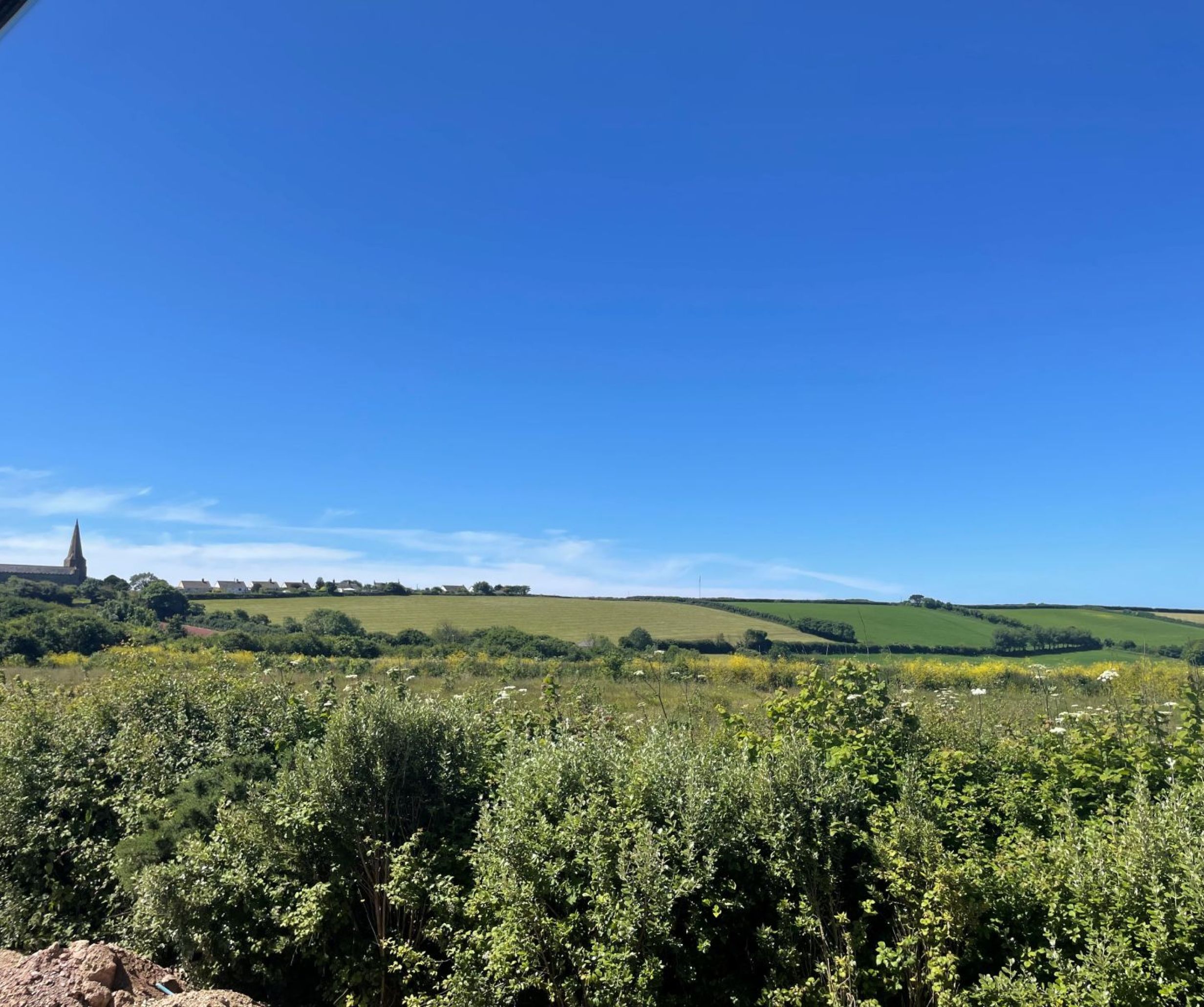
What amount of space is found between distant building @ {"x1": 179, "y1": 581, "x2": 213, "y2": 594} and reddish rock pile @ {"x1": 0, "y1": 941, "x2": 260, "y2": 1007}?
54.1m

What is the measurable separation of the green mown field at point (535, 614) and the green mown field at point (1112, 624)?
14.3m

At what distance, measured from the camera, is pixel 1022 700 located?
9.19 metres

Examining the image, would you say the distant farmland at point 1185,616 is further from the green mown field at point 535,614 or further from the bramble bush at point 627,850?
the bramble bush at point 627,850

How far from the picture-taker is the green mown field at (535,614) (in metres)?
37.5

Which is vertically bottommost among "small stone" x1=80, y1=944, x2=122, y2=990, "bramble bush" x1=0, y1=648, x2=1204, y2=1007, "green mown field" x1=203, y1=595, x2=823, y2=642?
"green mown field" x1=203, y1=595, x2=823, y2=642

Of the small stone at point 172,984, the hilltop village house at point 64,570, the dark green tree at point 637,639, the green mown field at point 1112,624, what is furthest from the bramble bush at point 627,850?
the hilltop village house at point 64,570

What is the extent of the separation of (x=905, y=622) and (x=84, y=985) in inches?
1458

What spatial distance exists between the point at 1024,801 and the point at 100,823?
7.83 m

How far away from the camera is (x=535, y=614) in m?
44.0

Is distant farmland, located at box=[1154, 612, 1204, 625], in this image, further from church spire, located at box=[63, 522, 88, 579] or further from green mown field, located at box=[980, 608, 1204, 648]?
church spire, located at box=[63, 522, 88, 579]

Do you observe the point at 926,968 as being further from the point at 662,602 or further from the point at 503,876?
the point at 662,602

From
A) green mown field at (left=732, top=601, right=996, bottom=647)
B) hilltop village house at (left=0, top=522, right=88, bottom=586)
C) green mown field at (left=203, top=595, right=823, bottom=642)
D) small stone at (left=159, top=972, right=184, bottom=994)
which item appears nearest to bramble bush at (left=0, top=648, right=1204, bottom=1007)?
small stone at (left=159, top=972, right=184, bottom=994)

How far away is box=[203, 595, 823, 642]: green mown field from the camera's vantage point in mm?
37469

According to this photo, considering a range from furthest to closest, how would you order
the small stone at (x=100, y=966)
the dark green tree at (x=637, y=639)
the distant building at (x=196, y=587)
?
1. the distant building at (x=196, y=587)
2. the dark green tree at (x=637, y=639)
3. the small stone at (x=100, y=966)
